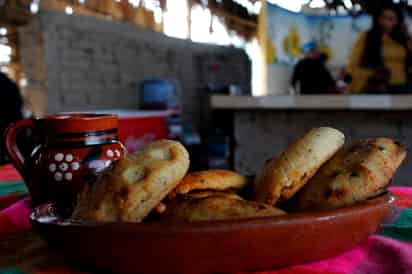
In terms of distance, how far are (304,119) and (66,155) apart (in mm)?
1937

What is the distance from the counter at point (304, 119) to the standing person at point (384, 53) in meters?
1.17

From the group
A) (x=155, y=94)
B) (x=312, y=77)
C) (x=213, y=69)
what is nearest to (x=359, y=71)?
(x=312, y=77)

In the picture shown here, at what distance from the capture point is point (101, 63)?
450cm

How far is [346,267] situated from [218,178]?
0.16m

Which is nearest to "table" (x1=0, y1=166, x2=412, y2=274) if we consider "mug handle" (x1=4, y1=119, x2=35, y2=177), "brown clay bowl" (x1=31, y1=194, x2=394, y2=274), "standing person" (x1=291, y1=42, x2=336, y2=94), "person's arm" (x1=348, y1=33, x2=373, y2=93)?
"brown clay bowl" (x1=31, y1=194, x2=394, y2=274)

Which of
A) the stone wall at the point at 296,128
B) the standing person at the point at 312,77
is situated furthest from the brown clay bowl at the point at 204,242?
the standing person at the point at 312,77

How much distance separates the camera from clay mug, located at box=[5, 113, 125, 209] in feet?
2.11

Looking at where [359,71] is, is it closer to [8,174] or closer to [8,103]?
[8,103]

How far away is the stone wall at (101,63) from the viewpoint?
12.4 feet

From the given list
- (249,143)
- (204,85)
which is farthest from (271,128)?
(204,85)

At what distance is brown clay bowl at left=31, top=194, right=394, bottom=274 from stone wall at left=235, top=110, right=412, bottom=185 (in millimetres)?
1859

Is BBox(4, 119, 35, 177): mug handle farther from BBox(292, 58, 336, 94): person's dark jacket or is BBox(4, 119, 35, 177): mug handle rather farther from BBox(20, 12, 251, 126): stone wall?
BBox(292, 58, 336, 94): person's dark jacket

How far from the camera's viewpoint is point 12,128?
0.69 metres

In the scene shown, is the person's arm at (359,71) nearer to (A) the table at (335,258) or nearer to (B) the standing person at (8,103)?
(B) the standing person at (8,103)
